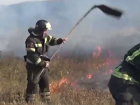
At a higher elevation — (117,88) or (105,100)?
(117,88)

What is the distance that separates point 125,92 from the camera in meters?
4.60

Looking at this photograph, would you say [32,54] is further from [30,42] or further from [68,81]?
[68,81]

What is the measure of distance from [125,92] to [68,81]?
249 inches

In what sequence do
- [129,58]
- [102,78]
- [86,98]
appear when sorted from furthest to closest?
[102,78]
[86,98]
[129,58]

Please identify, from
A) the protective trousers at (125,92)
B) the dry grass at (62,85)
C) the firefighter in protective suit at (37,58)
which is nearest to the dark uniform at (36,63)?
the firefighter in protective suit at (37,58)

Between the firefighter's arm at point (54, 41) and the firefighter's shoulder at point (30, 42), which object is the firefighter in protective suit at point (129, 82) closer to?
the firefighter's shoulder at point (30, 42)

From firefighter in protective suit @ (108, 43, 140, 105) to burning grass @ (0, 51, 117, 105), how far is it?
8.41 ft

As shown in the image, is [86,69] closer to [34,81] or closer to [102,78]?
[102,78]

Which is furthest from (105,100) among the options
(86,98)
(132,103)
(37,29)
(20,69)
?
(20,69)

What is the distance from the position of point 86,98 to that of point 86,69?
196 inches

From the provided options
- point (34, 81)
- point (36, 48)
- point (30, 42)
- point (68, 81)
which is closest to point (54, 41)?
point (36, 48)

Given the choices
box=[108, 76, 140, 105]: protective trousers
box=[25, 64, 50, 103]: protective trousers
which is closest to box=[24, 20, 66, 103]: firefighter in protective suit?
box=[25, 64, 50, 103]: protective trousers

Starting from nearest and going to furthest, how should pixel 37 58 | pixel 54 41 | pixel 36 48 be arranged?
pixel 37 58 < pixel 36 48 < pixel 54 41

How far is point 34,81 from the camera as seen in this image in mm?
7848
